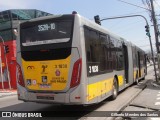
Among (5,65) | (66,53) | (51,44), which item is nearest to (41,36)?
(51,44)

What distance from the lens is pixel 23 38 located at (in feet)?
34.7

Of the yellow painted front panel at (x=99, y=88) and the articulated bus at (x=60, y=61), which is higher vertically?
the articulated bus at (x=60, y=61)

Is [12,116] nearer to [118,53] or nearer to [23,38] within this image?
[23,38]

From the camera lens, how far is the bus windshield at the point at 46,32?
966cm

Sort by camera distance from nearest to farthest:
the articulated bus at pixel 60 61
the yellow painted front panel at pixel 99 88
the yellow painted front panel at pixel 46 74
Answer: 1. the articulated bus at pixel 60 61
2. the yellow painted front panel at pixel 46 74
3. the yellow painted front panel at pixel 99 88

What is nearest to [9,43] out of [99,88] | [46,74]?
[99,88]

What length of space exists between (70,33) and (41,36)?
3.52 ft

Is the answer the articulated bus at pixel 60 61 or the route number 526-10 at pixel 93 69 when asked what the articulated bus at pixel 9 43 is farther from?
the route number 526-10 at pixel 93 69

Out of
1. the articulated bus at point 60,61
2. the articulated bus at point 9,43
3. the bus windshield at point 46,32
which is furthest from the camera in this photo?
the articulated bus at point 9,43

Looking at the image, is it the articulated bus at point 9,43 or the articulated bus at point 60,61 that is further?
the articulated bus at point 9,43

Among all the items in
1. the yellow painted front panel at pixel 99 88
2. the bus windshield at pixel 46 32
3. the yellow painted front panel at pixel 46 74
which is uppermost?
the bus windshield at pixel 46 32

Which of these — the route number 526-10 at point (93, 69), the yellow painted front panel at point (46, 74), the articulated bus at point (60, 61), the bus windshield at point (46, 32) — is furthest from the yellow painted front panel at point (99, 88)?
the bus windshield at point (46, 32)

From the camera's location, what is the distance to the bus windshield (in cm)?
966

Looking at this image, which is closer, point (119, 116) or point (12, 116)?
Result: point (119, 116)
